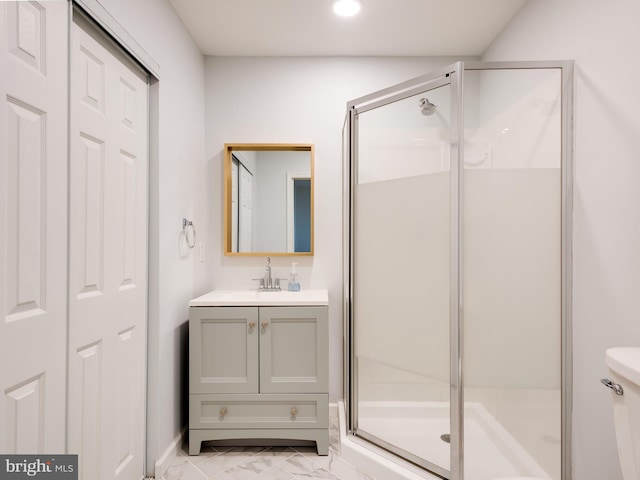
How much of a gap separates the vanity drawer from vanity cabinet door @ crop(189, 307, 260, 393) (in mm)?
80

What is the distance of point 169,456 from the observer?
1.83m

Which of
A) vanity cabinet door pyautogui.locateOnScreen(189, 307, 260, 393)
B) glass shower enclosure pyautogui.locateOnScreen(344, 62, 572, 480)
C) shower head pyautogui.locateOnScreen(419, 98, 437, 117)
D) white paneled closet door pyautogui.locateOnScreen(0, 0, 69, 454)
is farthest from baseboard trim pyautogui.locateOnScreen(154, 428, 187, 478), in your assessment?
shower head pyautogui.locateOnScreen(419, 98, 437, 117)

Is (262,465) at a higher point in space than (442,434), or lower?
A: lower

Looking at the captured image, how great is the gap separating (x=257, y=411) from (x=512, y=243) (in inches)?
60.6

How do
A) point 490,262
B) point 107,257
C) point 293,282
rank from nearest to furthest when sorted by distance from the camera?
1. point 107,257
2. point 490,262
3. point 293,282

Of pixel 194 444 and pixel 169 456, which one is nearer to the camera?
pixel 169 456

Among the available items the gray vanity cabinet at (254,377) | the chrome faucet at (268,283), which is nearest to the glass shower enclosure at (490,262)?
the gray vanity cabinet at (254,377)

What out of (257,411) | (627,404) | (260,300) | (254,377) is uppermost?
(260,300)

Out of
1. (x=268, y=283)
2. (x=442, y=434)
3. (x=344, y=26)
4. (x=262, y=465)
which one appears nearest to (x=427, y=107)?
(x=344, y=26)

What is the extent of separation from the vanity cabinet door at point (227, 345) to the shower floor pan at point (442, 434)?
2.17 feet

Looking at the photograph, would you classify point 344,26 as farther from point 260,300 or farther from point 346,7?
point 260,300

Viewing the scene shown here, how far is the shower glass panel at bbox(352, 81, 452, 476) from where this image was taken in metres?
1.59

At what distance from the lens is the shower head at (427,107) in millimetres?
1627

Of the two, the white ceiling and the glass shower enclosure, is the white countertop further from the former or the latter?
the white ceiling
